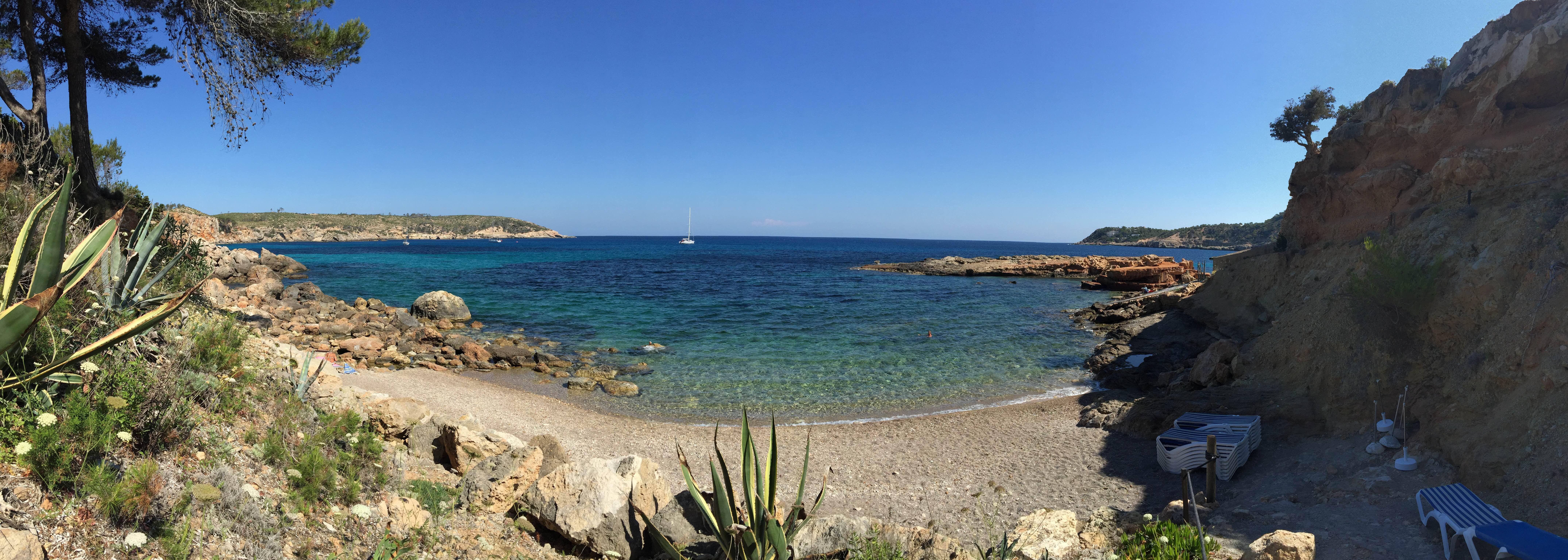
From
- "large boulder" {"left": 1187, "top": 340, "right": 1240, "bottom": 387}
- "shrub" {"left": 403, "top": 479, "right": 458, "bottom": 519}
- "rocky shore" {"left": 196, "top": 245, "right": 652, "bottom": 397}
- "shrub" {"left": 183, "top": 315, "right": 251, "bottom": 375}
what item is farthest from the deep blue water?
"shrub" {"left": 183, "top": 315, "right": 251, "bottom": 375}

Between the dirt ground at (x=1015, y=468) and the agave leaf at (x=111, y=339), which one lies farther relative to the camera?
the dirt ground at (x=1015, y=468)

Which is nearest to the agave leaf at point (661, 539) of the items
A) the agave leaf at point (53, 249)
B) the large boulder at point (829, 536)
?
the large boulder at point (829, 536)

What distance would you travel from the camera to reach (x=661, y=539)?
455 centimetres

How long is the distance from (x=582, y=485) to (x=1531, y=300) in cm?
1033

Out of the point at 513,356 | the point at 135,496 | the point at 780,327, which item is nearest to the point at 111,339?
the point at 135,496

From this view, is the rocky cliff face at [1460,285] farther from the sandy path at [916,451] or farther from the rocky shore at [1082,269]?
the rocky shore at [1082,269]

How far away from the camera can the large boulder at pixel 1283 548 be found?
4668 mm

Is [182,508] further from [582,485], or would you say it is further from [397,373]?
[397,373]

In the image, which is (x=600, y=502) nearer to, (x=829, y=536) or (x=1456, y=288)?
(x=829, y=536)

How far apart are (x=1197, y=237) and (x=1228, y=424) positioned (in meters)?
167

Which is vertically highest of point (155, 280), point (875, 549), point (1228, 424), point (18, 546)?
point (155, 280)

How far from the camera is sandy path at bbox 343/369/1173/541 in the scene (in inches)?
301

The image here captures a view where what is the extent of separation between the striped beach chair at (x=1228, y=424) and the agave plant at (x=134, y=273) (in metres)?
11.4

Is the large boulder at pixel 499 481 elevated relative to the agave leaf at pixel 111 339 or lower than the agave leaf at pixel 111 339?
lower
